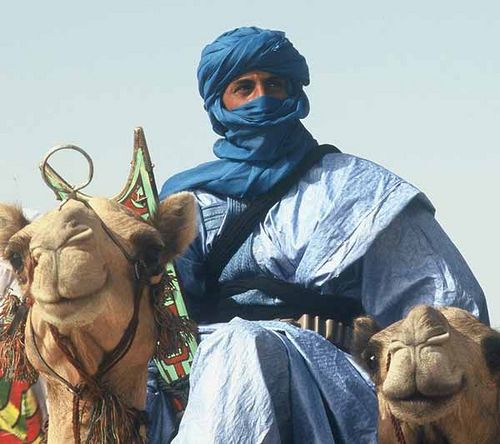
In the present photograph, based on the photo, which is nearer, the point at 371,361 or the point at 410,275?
A: the point at 371,361

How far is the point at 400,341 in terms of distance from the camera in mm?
5742

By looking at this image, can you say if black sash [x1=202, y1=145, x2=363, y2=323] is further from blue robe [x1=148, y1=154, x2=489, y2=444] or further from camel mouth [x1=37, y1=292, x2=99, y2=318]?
camel mouth [x1=37, y1=292, x2=99, y2=318]

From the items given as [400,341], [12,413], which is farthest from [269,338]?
[12,413]

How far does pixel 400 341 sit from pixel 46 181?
127 cm

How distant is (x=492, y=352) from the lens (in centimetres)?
604

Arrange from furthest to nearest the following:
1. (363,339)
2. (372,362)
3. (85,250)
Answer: (363,339), (372,362), (85,250)

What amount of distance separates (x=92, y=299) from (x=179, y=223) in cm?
57

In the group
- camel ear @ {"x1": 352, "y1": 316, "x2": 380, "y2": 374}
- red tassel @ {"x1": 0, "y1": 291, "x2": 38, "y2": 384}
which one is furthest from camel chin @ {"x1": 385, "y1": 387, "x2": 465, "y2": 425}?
red tassel @ {"x1": 0, "y1": 291, "x2": 38, "y2": 384}

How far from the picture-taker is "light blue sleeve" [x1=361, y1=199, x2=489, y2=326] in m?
7.14

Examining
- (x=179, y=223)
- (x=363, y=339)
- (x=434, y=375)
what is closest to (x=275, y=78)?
(x=179, y=223)

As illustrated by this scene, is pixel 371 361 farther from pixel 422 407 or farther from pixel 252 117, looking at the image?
pixel 252 117

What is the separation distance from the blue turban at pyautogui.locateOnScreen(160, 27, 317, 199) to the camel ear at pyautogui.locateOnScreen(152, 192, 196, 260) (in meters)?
1.16

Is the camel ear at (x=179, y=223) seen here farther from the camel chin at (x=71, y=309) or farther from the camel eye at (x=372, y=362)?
the camel eye at (x=372, y=362)

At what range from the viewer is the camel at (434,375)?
567 cm
